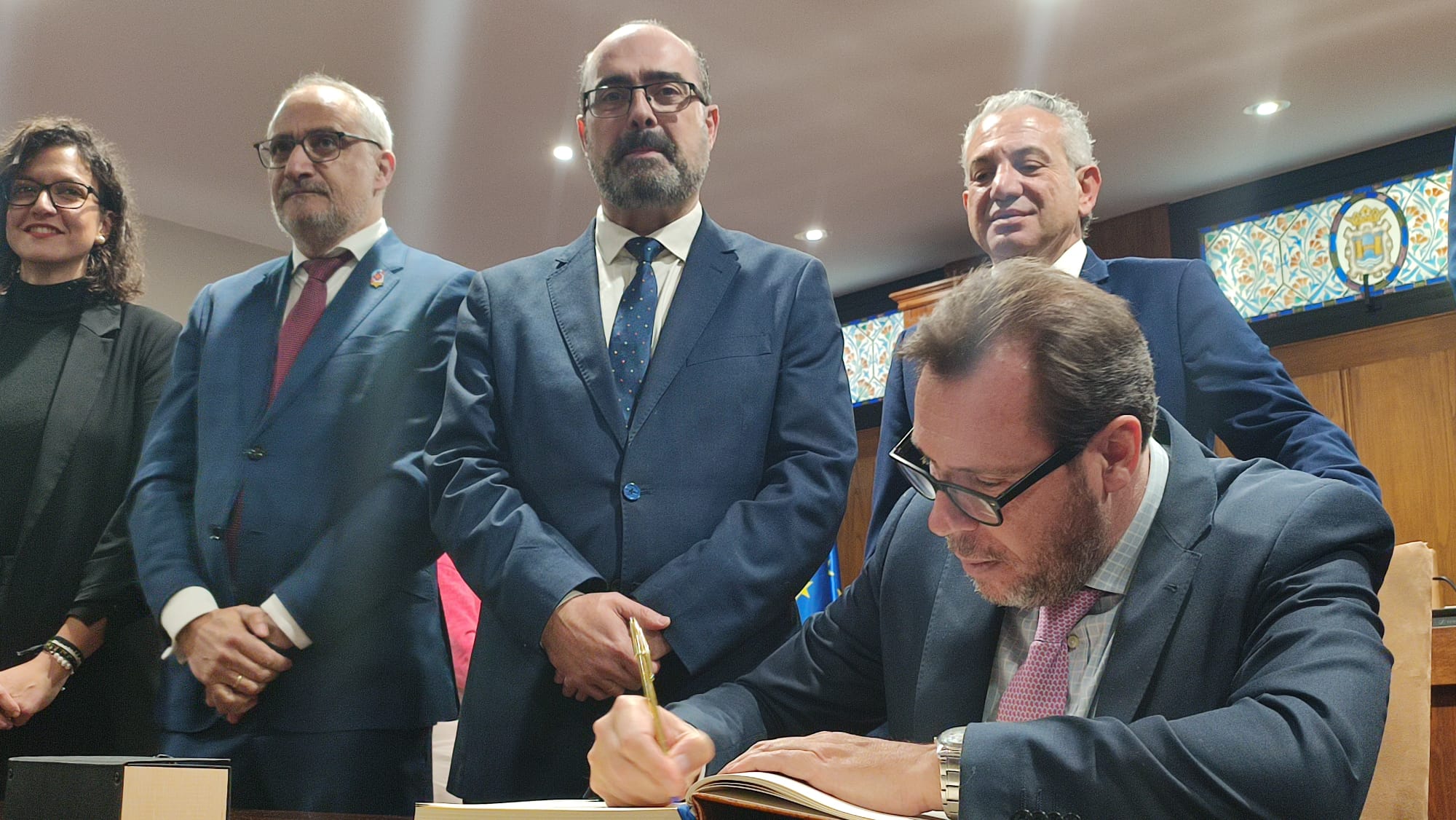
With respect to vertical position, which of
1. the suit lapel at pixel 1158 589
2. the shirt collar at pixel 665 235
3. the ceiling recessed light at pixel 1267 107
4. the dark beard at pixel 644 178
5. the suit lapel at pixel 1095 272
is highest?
the ceiling recessed light at pixel 1267 107

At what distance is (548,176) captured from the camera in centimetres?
738

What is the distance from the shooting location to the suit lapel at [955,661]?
4.93 feet

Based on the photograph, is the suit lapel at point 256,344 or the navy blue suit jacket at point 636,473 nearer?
the navy blue suit jacket at point 636,473

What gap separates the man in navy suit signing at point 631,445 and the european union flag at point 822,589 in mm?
5950

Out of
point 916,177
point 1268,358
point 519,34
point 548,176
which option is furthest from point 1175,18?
point 1268,358

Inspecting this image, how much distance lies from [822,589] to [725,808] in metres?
8.02

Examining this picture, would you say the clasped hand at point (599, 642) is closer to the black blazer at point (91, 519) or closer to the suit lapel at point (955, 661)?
the suit lapel at point (955, 661)

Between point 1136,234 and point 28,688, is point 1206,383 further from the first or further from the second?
point 1136,234

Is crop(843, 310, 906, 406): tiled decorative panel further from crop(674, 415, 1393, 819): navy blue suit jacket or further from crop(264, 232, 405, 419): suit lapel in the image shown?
crop(674, 415, 1393, 819): navy blue suit jacket

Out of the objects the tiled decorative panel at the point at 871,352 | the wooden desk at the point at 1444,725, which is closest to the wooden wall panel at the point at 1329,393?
the tiled decorative panel at the point at 871,352

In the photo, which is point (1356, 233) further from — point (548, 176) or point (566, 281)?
point (566, 281)

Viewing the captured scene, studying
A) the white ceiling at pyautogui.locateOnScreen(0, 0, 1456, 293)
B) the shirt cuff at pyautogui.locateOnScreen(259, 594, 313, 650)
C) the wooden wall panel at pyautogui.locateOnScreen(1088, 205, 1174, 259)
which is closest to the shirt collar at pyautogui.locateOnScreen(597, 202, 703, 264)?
the shirt cuff at pyautogui.locateOnScreen(259, 594, 313, 650)

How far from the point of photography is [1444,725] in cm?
301

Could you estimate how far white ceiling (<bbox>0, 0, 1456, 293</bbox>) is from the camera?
18.7ft
